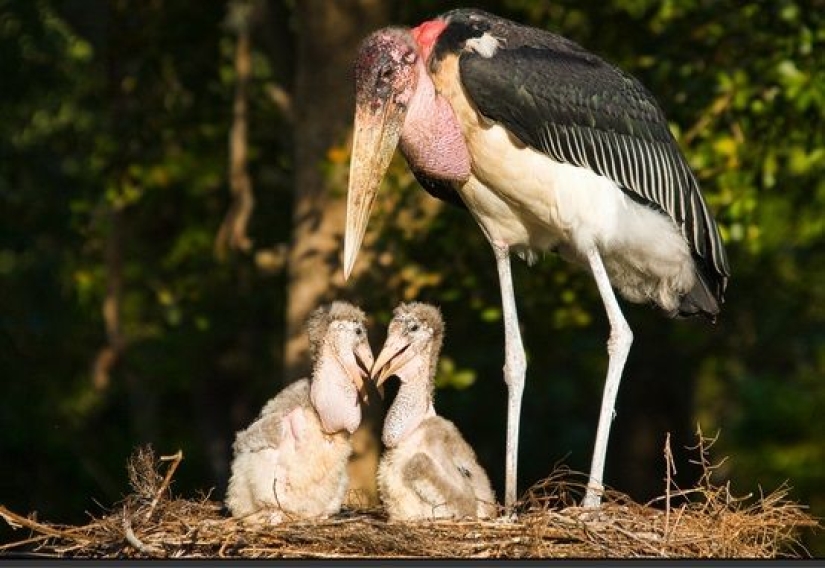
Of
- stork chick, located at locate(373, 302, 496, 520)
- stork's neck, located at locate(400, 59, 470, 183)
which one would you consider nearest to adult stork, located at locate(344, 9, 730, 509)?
stork's neck, located at locate(400, 59, 470, 183)

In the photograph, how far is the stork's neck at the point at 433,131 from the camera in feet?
27.1

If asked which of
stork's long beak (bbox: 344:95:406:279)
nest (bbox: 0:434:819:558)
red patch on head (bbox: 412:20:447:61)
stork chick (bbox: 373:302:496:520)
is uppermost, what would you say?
red patch on head (bbox: 412:20:447:61)

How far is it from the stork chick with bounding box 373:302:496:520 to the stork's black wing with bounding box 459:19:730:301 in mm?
865

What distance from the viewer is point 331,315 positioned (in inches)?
311

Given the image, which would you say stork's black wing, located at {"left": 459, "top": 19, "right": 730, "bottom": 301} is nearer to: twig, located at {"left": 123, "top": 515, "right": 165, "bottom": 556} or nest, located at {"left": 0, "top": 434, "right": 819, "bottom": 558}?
nest, located at {"left": 0, "top": 434, "right": 819, "bottom": 558}

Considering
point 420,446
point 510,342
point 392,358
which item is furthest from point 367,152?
point 420,446

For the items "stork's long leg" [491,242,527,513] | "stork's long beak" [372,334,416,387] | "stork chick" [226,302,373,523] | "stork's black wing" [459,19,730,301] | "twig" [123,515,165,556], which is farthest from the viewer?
"stork's long leg" [491,242,527,513]

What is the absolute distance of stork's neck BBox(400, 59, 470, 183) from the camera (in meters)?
8.27

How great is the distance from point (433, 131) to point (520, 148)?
360 mm

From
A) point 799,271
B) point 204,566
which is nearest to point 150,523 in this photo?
point 204,566

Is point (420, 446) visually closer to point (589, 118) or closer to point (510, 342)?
point (510, 342)

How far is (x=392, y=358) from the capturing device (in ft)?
26.3

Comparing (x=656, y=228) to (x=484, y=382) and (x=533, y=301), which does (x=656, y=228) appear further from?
(x=484, y=382)

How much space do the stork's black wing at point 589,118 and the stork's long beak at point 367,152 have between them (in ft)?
1.25
